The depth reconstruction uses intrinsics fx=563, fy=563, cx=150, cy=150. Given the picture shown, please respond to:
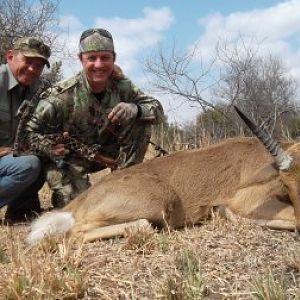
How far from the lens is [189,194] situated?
5.57 metres

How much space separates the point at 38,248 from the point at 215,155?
7.51 ft

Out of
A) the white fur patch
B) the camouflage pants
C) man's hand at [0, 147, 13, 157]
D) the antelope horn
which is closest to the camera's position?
the white fur patch

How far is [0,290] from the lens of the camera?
316 centimetres

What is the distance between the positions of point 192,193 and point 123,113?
4.93ft

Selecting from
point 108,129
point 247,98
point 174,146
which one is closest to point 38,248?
point 108,129

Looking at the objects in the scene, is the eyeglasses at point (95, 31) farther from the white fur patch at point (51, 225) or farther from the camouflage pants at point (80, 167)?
the white fur patch at point (51, 225)

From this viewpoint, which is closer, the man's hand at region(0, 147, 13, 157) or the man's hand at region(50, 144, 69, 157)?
the man's hand at region(0, 147, 13, 157)

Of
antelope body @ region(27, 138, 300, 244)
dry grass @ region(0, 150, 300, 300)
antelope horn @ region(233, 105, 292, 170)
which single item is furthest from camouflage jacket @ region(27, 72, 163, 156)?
dry grass @ region(0, 150, 300, 300)

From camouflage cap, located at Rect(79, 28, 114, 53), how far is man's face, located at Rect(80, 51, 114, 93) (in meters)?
0.06

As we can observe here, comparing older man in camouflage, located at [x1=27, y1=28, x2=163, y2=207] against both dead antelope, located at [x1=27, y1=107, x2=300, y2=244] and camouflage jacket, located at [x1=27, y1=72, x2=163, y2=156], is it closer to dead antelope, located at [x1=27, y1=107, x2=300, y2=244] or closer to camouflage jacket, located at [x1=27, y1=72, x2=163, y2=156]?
camouflage jacket, located at [x1=27, y1=72, x2=163, y2=156]

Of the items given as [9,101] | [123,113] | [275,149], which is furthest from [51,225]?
[9,101]

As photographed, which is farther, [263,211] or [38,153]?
[38,153]

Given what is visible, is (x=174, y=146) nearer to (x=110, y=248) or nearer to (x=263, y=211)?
(x=263, y=211)

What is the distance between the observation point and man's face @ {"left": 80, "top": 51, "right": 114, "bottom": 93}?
653 cm
